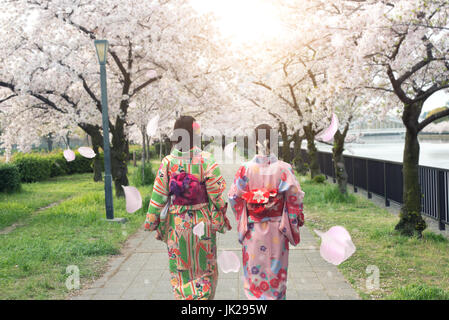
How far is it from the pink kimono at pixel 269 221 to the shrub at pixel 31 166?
59.7 feet

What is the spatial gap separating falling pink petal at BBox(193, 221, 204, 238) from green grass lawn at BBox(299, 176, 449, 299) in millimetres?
2137

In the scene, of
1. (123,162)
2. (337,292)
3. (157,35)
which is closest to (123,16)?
(157,35)

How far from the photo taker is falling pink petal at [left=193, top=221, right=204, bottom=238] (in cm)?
399

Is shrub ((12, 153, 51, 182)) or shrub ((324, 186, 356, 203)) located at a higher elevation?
shrub ((12, 153, 51, 182))

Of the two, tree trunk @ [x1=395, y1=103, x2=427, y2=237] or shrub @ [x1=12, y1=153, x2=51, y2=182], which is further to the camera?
shrub @ [x1=12, y1=153, x2=51, y2=182]

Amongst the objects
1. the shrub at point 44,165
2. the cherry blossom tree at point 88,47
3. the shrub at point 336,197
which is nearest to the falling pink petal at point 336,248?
the shrub at point 336,197

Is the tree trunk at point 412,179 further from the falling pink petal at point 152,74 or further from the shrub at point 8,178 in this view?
the shrub at point 8,178

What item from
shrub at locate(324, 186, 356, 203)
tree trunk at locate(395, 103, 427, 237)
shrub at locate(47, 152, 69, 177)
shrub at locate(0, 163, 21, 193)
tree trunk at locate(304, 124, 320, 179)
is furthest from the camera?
shrub at locate(47, 152, 69, 177)

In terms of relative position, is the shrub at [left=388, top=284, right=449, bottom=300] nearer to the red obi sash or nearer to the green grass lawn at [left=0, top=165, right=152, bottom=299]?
the red obi sash

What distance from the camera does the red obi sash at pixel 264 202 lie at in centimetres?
392

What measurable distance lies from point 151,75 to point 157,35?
2.21 m

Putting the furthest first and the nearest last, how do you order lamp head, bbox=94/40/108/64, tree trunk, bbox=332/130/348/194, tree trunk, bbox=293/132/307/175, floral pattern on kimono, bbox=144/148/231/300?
tree trunk, bbox=293/132/307/175
tree trunk, bbox=332/130/348/194
lamp head, bbox=94/40/108/64
floral pattern on kimono, bbox=144/148/231/300

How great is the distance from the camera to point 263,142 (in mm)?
4020

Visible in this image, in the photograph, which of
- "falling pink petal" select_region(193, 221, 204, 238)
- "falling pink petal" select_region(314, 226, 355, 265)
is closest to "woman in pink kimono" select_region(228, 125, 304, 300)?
"falling pink petal" select_region(193, 221, 204, 238)
